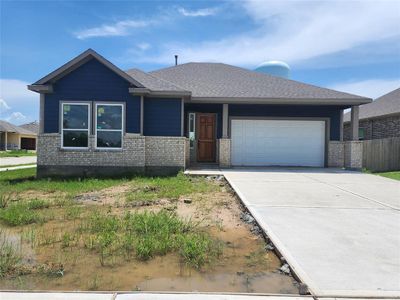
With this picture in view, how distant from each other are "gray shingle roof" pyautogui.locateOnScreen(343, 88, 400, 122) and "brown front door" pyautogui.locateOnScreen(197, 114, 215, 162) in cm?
1143

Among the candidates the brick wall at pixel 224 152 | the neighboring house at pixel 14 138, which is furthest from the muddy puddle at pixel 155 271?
the neighboring house at pixel 14 138

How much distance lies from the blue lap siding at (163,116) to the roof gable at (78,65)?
50.1 inches

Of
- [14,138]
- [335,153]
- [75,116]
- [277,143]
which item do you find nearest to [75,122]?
[75,116]

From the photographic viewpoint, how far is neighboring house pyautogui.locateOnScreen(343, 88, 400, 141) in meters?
20.2

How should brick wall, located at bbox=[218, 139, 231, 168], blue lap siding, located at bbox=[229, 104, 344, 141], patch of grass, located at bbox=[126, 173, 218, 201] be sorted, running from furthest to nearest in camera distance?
blue lap siding, located at bbox=[229, 104, 344, 141] → brick wall, located at bbox=[218, 139, 231, 168] → patch of grass, located at bbox=[126, 173, 218, 201]

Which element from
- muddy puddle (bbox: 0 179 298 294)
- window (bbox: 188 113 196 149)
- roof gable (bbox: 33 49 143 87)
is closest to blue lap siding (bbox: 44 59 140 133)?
roof gable (bbox: 33 49 143 87)

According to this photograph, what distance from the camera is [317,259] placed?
175 inches

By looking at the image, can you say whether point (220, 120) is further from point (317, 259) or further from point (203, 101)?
point (317, 259)

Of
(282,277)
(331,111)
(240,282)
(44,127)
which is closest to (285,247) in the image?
(282,277)

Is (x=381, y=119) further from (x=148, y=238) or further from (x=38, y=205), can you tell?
(x=38, y=205)

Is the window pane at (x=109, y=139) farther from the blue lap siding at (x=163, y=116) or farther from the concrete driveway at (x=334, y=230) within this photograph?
the concrete driveway at (x=334, y=230)

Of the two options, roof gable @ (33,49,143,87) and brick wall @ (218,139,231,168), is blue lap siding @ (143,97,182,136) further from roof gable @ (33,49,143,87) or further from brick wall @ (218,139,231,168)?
brick wall @ (218,139,231,168)

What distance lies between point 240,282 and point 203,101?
1192cm

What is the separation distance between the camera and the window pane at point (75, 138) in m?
12.8
